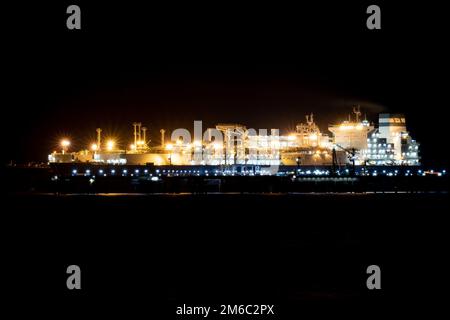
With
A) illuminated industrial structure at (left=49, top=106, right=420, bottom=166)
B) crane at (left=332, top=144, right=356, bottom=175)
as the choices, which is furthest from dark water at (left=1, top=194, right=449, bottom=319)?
illuminated industrial structure at (left=49, top=106, right=420, bottom=166)

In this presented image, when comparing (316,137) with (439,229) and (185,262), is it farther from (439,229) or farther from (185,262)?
(185,262)

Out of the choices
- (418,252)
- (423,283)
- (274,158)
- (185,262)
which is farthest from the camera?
(274,158)

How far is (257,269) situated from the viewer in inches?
516

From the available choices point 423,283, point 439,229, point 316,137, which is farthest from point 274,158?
point 423,283

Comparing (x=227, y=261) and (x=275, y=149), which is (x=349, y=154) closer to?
(x=275, y=149)

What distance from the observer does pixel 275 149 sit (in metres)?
67.4

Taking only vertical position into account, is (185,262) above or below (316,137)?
below

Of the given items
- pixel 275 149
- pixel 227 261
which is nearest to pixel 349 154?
pixel 275 149

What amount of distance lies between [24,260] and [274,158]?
2109 inches

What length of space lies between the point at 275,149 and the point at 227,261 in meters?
53.6

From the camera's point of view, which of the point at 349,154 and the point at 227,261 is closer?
the point at 227,261

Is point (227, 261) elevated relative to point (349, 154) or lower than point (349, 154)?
lower

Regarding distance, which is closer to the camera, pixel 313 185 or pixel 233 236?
pixel 233 236

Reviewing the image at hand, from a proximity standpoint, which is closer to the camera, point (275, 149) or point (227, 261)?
point (227, 261)
